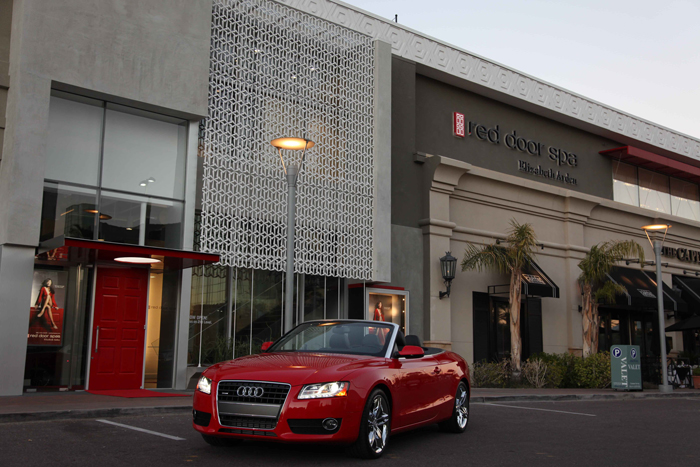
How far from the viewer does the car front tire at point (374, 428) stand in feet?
22.2

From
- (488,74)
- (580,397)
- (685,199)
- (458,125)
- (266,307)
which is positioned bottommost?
(580,397)

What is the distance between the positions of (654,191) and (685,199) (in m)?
2.63

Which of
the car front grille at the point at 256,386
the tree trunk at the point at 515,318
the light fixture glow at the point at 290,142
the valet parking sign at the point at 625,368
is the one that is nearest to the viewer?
the car front grille at the point at 256,386

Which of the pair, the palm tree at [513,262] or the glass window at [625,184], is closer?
the palm tree at [513,262]

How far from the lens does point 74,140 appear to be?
1443 centimetres

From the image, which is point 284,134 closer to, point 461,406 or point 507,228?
point 507,228

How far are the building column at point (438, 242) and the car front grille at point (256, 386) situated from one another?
13.6 m

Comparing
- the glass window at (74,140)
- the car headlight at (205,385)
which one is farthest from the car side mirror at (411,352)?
the glass window at (74,140)

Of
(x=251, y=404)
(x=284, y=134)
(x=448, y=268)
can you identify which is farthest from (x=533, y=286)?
(x=251, y=404)

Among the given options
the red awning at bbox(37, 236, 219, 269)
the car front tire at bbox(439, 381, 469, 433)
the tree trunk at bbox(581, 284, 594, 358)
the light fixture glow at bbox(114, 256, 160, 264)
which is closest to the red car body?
the car front tire at bbox(439, 381, 469, 433)

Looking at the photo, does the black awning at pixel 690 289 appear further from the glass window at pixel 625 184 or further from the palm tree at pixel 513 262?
the palm tree at pixel 513 262

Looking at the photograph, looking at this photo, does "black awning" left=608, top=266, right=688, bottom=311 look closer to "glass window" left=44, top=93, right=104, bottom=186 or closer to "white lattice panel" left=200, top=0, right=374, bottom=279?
"white lattice panel" left=200, top=0, right=374, bottom=279

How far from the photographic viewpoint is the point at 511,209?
23.6 m

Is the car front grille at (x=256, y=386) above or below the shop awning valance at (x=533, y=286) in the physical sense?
below
